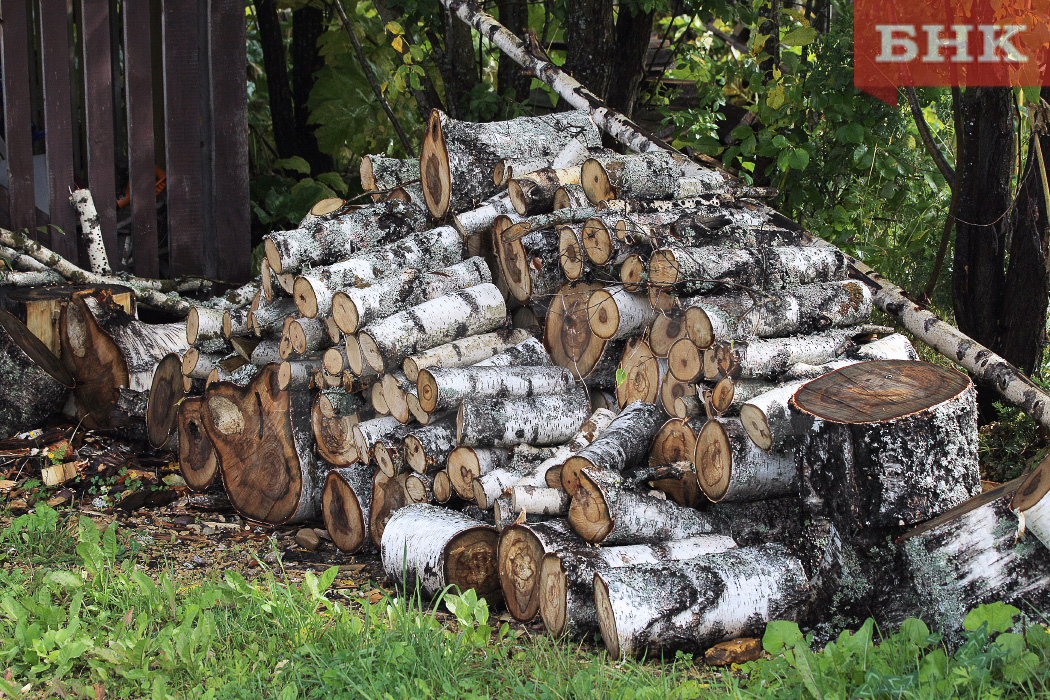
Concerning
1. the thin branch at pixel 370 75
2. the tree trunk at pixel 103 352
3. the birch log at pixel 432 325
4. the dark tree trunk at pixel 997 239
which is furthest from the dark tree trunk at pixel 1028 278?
the tree trunk at pixel 103 352

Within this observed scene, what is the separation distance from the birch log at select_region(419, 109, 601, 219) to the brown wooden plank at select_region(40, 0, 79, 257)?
9.31ft

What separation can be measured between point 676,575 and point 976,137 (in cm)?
310

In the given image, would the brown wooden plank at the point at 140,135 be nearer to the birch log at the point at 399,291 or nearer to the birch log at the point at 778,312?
the birch log at the point at 399,291

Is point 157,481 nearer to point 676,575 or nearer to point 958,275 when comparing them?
point 676,575

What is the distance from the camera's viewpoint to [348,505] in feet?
14.6

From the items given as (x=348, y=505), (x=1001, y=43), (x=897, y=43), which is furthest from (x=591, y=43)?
(x=348, y=505)

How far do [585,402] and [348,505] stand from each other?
1233 millimetres

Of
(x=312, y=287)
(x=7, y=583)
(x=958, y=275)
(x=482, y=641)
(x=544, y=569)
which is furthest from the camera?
(x=958, y=275)

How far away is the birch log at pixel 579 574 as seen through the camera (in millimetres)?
3275

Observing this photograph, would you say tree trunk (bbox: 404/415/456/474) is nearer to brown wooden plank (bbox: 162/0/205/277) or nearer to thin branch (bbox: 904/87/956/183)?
thin branch (bbox: 904/87/956/183)

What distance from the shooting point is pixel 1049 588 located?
288 centimetres

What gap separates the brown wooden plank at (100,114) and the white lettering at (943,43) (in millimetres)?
5246

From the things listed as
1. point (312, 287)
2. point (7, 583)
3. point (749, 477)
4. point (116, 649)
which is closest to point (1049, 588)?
point (749, 477)

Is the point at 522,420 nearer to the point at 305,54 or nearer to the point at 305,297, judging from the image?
the point at 305,297
